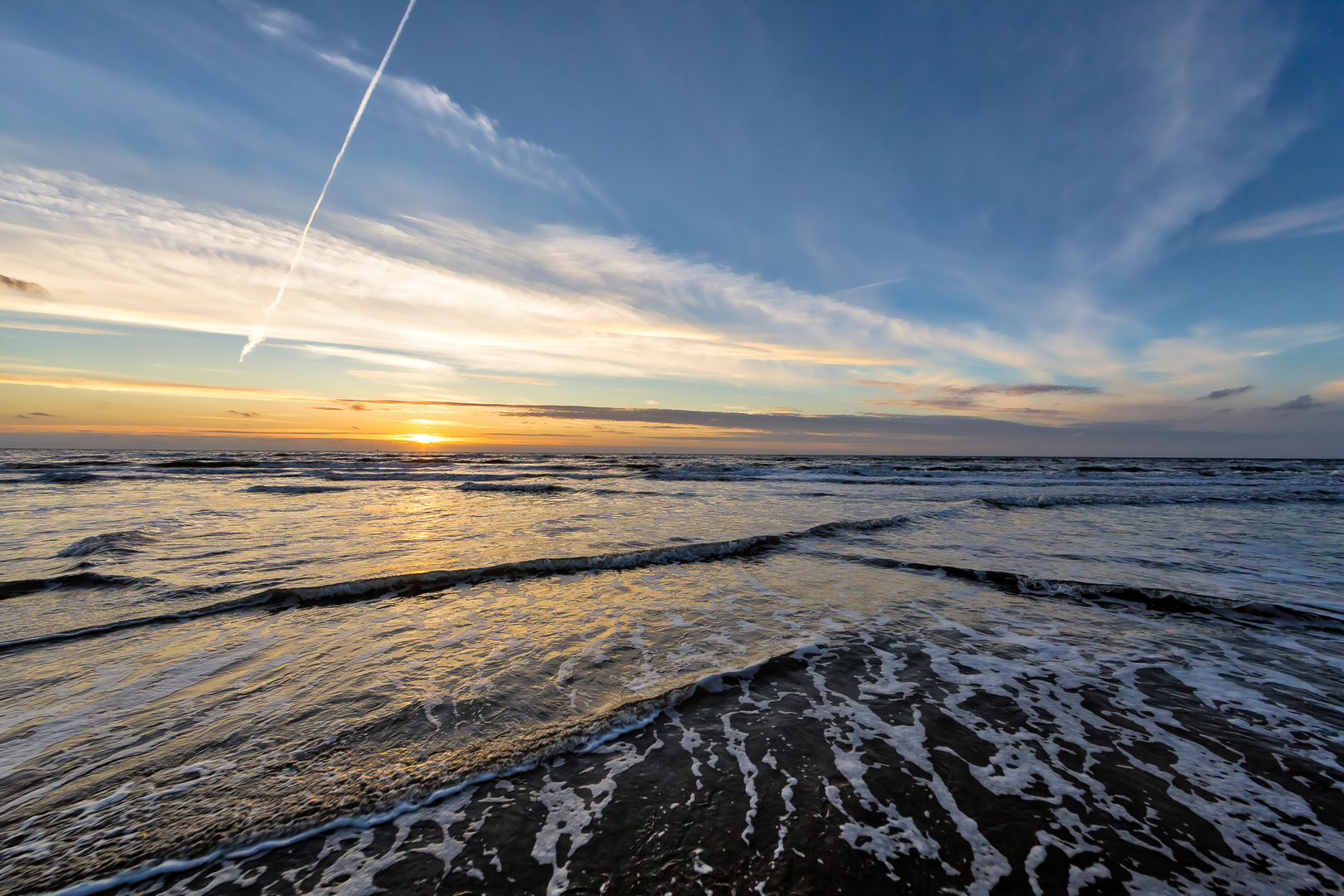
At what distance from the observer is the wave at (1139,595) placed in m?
6.84

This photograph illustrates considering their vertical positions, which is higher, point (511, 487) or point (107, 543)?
point (107, 543)

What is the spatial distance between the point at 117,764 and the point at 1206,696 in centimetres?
889

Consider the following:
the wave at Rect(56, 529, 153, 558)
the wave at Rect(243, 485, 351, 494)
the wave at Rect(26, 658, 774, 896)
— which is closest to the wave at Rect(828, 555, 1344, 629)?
the wave at Rect(26, 658, 774, 896)

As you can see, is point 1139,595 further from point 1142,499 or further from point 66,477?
point 66,477

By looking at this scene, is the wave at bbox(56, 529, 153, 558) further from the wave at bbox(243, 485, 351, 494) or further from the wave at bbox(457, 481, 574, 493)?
the wave at bbox(457, 481, 574, 493)

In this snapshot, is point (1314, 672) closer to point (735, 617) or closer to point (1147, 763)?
point (1147, 763)

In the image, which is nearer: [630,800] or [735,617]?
[630,800]

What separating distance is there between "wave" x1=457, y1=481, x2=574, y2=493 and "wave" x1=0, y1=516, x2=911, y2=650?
14.1 meters

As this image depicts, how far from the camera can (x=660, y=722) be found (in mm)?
4301

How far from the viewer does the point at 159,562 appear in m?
8.66

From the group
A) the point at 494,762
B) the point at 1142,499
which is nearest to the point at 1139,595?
the point at 494,762

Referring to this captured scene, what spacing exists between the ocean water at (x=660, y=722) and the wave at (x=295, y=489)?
11.8 meters

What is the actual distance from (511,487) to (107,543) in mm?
15533

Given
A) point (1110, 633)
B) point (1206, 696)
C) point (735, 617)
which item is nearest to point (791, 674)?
point (735, 617)
